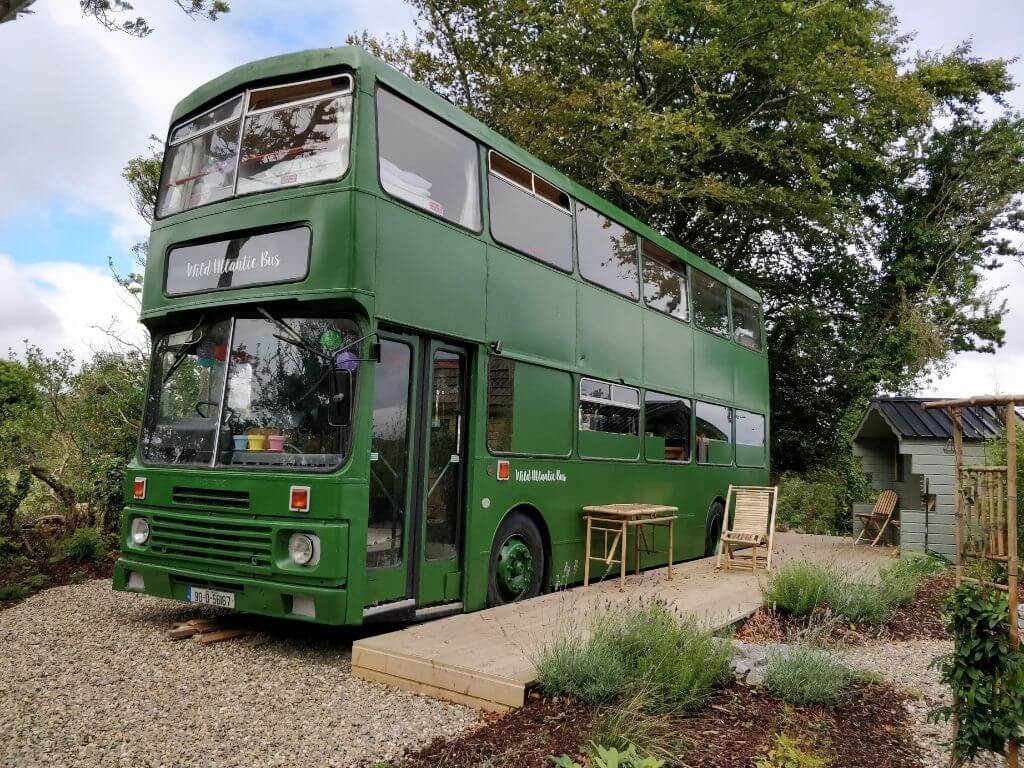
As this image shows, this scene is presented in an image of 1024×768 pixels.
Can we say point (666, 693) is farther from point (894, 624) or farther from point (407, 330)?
point (894, 624)

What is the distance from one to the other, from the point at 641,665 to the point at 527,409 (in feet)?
11.6

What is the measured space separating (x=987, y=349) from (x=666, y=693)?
21460 millimetres

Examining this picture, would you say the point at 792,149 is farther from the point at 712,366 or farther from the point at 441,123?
the point at 441,123

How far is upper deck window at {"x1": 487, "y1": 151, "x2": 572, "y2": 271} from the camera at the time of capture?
25.7 feet

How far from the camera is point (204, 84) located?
717cm

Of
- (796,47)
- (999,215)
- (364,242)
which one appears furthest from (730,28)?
(364,242)

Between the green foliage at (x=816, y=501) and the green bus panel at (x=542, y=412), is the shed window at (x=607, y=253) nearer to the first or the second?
the green bus panel at (x=542, y=412)

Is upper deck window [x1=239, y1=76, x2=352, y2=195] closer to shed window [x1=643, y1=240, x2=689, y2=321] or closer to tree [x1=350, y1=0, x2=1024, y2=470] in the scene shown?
shed window [x1=643, y1=240, x2=689, y2=321]

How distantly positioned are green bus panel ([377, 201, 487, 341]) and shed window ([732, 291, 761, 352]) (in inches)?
298

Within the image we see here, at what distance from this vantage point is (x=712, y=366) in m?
12.7

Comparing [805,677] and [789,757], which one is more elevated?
[805,677]

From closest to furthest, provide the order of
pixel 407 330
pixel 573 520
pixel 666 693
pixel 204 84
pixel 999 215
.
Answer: pixel 666 693, pixel 407 330, pixel 204 84, pixel 573 520, pixel 999 215

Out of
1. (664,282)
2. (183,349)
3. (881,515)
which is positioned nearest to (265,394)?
(183,349)

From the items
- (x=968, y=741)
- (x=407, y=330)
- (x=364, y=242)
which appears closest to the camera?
(x=968, y=741)
